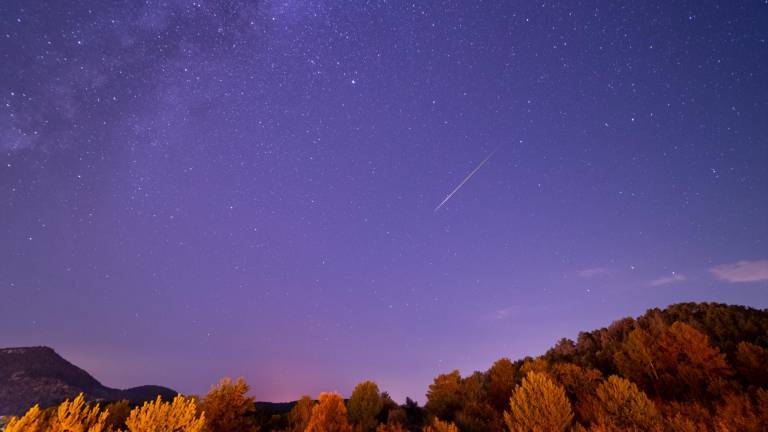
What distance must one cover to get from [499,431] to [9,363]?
73407 mm

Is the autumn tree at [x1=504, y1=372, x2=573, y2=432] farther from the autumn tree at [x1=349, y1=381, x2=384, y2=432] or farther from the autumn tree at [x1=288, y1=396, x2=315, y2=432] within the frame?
the autumn tree at [x1=288, y1=396, x2=315, y2=432]

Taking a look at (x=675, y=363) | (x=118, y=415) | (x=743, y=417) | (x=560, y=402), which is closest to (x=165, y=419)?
(x=118, y=415)

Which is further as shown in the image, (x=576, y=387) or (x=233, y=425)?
(x=576, y=387)

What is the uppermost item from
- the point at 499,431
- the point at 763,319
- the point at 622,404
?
the point at 763,319

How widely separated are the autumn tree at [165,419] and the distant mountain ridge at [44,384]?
4342cm

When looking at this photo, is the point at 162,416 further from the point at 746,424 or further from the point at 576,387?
the point at 576,387

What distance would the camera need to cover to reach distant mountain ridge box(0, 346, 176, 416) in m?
41.7

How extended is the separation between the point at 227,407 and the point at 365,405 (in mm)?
6831

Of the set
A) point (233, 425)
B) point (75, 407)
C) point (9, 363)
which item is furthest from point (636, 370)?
point (9, 363)

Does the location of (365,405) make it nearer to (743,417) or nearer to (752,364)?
(743,417)

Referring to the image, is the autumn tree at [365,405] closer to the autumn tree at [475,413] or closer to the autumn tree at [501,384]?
the autumn tree at [475,413]

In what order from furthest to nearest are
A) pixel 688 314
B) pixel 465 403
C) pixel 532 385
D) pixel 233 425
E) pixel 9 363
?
1. pixel 9 363
2. pixel 688 314
3. pixel 465 403
4. pixel 233 425
5. pixel 532 385

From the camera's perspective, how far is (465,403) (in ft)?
48.3

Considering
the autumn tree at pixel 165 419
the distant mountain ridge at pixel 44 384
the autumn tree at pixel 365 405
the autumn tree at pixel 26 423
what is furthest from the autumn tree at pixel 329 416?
the distant mountain ridge at pixel 44 384
